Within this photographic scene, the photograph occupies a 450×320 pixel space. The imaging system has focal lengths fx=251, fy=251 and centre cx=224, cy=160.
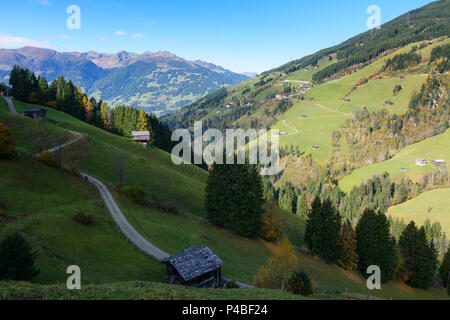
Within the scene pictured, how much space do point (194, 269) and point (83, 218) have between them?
745 inches

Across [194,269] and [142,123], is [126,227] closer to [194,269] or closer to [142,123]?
[194,269]

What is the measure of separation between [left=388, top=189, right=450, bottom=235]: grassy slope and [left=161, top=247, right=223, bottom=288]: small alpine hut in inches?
6555

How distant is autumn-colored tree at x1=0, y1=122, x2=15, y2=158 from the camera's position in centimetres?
4919

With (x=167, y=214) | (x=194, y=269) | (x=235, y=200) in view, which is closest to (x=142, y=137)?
(x=167, y=214)

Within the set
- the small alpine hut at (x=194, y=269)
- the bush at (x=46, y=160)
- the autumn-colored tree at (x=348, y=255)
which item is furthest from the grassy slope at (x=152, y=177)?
the autumn-colored tree at (x=348, y=255)

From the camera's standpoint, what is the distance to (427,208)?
534 ft

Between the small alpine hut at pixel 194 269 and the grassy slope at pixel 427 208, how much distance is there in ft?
546

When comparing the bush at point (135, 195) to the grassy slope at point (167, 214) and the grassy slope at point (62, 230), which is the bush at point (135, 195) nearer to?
the grassy slope at point (167, 214)

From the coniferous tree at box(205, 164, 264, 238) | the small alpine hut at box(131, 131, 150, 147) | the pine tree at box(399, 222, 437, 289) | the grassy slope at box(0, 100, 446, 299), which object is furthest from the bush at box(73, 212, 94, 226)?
the pine tree at box(399, 222, 437, 289)

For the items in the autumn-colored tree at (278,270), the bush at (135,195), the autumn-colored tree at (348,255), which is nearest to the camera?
the autumn-colored tree at (278,270)

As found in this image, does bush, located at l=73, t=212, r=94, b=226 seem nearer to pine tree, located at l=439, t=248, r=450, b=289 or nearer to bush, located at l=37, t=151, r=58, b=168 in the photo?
bush, located at l=37, t=151, r=58, b=168

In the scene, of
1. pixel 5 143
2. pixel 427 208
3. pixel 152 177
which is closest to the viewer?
pixel 5 143

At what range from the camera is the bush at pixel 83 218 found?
37.0 m
